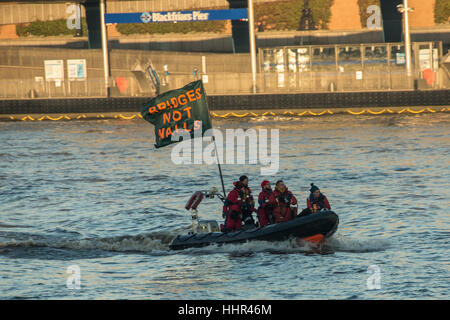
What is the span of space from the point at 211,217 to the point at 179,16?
31.1 meters

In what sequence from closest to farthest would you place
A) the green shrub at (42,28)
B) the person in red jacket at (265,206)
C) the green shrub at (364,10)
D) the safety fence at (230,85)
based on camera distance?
the person in red jacket at (265,206) → the safety fence at (230,85) → the green shrub at (364,10) → the green shrub at (42,28)

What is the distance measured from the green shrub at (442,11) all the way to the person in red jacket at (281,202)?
177 ft

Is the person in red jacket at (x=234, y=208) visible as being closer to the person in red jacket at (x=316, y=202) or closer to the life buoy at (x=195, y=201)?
the life buoy at (x=195, y=201)

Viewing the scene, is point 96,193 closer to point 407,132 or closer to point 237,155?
point 237,155

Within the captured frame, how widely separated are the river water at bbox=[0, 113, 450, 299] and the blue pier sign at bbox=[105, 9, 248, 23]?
36.5 ft

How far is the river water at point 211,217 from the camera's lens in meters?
16.7

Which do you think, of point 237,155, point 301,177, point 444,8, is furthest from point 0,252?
point 444,8

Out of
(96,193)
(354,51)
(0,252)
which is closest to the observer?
(0,252)

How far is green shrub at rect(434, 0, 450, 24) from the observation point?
69.3 meters

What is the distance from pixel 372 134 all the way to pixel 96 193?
16550 mm

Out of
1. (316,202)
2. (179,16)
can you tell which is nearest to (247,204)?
(316,202)

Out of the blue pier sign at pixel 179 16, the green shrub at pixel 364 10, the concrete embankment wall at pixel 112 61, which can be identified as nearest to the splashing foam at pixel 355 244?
the blue pier sign at pixel 179 16

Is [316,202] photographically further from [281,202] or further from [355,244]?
[355,244]

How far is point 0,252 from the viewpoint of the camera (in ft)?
65.4
